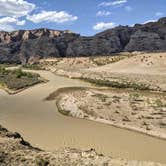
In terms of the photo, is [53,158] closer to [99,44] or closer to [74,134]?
[74,134]

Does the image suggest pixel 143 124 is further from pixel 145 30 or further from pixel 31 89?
pixel 145 30

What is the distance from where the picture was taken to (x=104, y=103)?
38.8m

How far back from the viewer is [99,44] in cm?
16412

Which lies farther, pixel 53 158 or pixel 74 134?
pixel 74 134

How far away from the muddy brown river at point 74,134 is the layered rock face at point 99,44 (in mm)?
119610

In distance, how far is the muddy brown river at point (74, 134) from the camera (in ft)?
83.0

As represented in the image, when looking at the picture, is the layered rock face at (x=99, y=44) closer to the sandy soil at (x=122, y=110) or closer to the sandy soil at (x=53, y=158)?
the sandy soil at (x=122, y=110)

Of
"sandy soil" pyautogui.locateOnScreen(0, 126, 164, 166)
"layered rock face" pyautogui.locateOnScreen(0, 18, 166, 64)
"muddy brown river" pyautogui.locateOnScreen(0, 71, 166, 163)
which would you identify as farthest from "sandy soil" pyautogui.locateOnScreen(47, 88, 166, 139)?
"layered rock face" pyautogui.locateOnScreen(0, 18, 166, 64)

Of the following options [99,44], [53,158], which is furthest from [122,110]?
[99,44]

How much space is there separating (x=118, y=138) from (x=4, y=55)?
169293mm

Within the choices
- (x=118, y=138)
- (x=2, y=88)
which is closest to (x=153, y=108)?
(x=118, y=138)

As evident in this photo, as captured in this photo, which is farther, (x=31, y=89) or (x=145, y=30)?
(x=145, y=30)

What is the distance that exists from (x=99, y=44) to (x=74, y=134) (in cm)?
13627

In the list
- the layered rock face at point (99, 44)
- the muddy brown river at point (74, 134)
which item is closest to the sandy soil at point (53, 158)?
the muddy brown river at point (74, 134)
